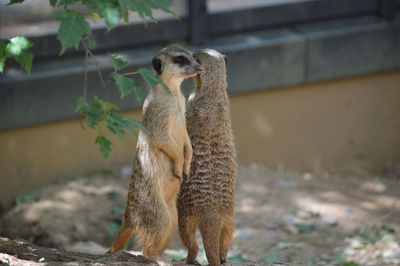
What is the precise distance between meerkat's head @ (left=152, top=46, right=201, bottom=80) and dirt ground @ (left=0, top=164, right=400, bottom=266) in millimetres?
1407

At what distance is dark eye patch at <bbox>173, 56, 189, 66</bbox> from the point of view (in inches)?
114

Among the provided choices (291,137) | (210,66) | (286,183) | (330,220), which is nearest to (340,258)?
(330,220)

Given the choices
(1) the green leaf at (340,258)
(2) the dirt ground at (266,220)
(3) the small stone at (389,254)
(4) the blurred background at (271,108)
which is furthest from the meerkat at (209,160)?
(3) the small stone at (389,254)

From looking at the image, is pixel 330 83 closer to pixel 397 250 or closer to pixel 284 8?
pixel 284 8

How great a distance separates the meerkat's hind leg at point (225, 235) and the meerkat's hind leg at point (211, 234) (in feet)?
0.33

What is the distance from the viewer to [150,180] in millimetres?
2980

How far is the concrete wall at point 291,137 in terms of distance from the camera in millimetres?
5145

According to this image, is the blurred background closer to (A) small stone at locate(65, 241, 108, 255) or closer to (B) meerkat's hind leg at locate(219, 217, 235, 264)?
(A) small stone at locate(65, 241, 108, 255)

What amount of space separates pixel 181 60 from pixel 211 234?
0.86m

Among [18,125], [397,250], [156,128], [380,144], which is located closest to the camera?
[156,128]

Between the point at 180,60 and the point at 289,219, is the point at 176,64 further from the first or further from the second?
the point at 289,219

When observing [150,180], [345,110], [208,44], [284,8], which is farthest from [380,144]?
[150,180]

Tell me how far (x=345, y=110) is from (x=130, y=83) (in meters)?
4.20

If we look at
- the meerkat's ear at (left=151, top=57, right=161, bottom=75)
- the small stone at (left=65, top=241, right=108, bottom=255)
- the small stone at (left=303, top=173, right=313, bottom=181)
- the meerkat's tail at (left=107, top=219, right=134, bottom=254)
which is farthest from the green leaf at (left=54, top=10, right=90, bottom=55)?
the small stone at (left=303, top=173, right=313, bottom=181)
